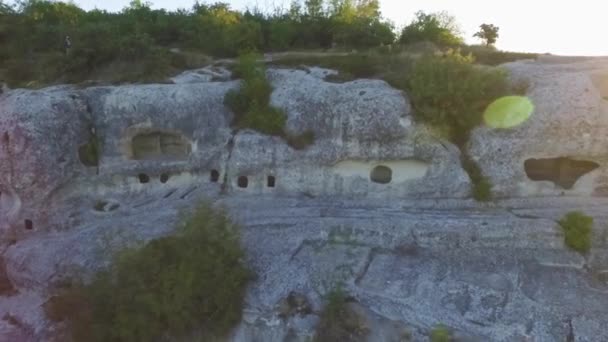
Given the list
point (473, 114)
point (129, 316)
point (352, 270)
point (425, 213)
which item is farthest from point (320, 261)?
point (473, 114)

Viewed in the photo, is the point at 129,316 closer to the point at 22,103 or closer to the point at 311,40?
the point at 22,103

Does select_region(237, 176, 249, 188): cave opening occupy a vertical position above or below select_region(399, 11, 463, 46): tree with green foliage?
below

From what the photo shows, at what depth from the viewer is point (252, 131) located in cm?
1571

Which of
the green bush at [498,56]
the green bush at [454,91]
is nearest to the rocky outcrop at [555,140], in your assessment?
the green bush at [454,91]

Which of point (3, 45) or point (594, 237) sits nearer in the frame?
point (594, 237)

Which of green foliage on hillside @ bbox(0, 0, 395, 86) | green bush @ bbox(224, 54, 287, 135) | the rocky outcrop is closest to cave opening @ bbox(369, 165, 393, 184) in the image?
the rocky outcrop

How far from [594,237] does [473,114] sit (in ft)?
15.0

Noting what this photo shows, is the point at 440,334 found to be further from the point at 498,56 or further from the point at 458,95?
the point at 498,56

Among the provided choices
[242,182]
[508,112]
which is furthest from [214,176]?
[508,112]

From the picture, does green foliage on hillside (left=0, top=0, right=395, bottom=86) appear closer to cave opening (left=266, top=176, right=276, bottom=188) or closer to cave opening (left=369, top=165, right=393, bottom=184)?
cave opening (left=266, top=176, right=276, bottom=188)

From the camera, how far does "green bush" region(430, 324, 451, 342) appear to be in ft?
32.3

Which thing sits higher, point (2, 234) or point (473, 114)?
point (473, 114)

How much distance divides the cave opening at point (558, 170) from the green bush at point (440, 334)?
23.4 feet

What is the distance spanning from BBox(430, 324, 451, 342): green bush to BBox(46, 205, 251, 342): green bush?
14.0 ft
